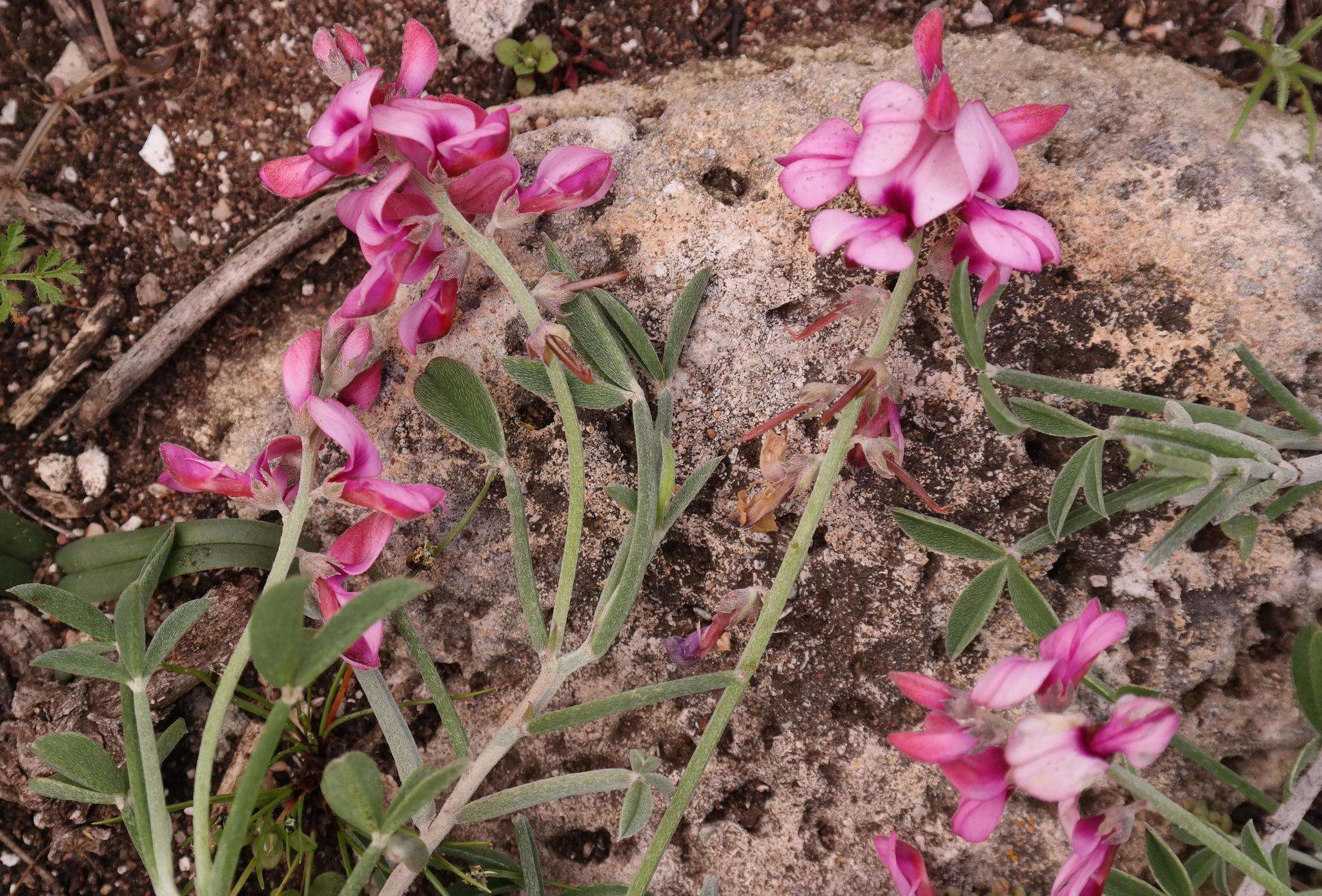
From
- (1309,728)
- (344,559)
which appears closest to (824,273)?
(344,559)

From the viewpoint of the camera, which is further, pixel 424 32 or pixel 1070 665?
pixel 424 32

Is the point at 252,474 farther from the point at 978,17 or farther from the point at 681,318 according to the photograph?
the point at 978,17

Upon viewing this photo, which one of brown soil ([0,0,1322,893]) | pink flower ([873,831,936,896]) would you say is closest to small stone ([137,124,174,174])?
brown soil ([0,0,1322,893])

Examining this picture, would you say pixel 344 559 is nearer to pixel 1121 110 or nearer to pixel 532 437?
pixel 532 437

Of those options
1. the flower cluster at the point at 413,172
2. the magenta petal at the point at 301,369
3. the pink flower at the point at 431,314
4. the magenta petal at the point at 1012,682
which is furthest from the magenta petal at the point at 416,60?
the magenta petal at the point at 1012,682

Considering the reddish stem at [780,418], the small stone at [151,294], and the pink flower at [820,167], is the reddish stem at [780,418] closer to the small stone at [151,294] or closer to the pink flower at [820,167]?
the pink flower at [820,167]

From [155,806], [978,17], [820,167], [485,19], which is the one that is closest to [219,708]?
[155,806]
